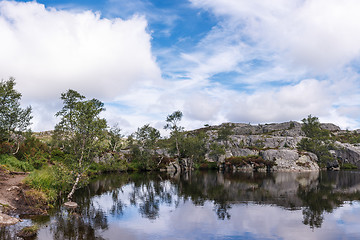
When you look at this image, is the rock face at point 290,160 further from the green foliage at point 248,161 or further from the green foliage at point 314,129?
the green foliage at point 314,129

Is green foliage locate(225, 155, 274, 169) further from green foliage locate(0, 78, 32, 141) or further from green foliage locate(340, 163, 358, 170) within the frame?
green foliage locate(0, 78, 32, 141)

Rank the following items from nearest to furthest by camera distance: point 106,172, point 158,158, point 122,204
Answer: point 122,204, point 106,172, point 158,158

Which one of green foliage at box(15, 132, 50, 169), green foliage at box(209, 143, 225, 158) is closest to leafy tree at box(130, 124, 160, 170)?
green foliage at box(209, 143, 225, 158)

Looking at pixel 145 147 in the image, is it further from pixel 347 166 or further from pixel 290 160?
pixel 347 166

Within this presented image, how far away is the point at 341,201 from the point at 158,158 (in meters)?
67.0

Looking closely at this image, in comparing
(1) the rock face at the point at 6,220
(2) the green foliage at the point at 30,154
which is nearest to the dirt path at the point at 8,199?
(1) the rock face at the point at 6,220

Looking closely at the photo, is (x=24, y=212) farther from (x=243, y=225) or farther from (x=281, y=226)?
(x=281, y=226)

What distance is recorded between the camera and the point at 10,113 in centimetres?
5044

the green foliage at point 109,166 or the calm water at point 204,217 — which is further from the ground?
the green foliage at point 109,166

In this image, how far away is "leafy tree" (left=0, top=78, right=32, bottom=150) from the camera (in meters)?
47.4

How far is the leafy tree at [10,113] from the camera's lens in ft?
155

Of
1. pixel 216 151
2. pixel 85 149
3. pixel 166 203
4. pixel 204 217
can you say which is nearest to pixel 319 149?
pixel 216 151

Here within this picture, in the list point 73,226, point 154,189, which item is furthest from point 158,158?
point 73,226

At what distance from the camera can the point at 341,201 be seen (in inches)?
1503
